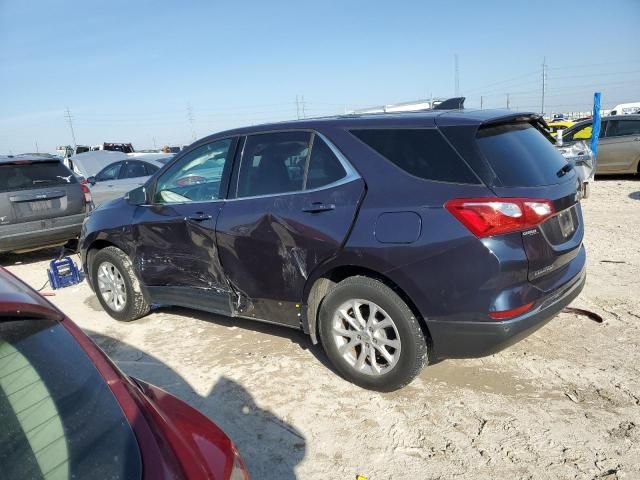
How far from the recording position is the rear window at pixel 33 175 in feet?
24.0

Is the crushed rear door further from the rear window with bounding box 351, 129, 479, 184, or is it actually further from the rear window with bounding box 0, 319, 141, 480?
the rear window with bounding box 0, 319, 141, 480

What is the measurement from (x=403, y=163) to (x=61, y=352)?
224 centimetres

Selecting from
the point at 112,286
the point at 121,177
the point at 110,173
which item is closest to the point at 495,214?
the point at 112,286

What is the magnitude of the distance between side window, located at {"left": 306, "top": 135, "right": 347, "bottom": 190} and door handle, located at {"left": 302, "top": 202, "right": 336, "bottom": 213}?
0.15 meters

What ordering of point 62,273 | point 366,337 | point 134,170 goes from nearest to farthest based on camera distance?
point 366,337, point 62,273, point 134,170

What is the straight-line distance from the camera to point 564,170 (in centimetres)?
340

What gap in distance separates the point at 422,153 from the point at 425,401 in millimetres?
1589

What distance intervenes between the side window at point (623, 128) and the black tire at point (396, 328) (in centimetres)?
1174

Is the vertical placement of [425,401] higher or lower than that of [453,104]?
lower

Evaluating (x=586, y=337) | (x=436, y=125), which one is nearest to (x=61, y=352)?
(x=436, y=125)

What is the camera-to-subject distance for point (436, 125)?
3.09 metres

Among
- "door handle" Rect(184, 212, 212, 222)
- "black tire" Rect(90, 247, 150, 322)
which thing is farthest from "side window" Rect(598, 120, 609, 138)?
"black tire" Rect(90, 247, 150, 322)

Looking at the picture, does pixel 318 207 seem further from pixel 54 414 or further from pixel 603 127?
pixel 603 127

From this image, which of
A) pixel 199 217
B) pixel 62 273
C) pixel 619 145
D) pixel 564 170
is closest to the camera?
pixel 564 170
